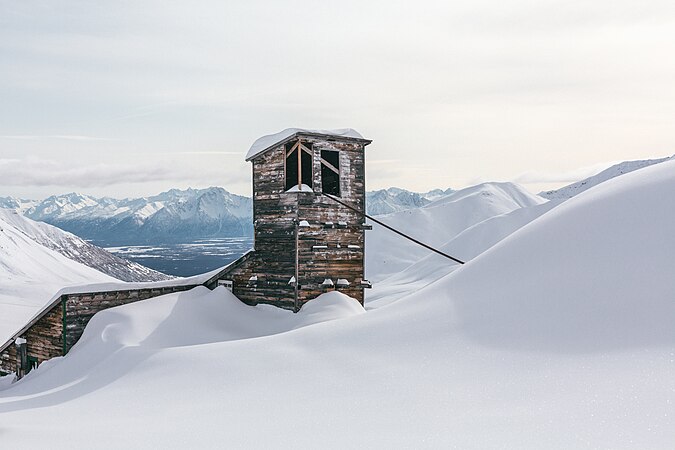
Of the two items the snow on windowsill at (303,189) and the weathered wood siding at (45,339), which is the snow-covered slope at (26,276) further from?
the snow on windowsill at (303,189)

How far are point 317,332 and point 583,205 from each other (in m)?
6.12

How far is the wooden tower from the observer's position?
2058 centimetres

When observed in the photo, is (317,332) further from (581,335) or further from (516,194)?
(516,194)

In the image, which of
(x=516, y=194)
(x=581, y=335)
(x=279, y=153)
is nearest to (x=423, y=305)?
(x=581, y=335)

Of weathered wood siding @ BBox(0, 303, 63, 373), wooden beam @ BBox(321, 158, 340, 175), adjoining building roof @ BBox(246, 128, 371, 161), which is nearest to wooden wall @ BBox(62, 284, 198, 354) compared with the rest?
weathered wood siding @ BBox(0, 303, 63, 373)

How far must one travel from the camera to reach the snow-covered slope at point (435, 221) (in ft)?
335

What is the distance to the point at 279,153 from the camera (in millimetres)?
21188

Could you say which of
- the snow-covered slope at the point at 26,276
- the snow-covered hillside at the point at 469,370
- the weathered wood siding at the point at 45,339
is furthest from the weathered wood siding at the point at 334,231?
the snow-covered slope at the point at 26,276

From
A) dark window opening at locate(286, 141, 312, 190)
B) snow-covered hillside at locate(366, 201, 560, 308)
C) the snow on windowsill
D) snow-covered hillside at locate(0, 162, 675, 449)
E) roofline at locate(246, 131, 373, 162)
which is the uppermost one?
roofline at locate(246, 131, 373, 162)

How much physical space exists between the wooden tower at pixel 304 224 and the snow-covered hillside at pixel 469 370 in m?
7.34

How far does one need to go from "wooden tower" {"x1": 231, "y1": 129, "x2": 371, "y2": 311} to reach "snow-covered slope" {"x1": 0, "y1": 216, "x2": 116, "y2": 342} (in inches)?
Result: 1258

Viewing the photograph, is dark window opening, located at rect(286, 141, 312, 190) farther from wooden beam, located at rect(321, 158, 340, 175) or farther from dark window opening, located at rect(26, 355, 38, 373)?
dark window opening, located at rect(26, 355, 38, 373)

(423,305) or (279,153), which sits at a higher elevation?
(279,153)

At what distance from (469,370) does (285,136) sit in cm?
1346
